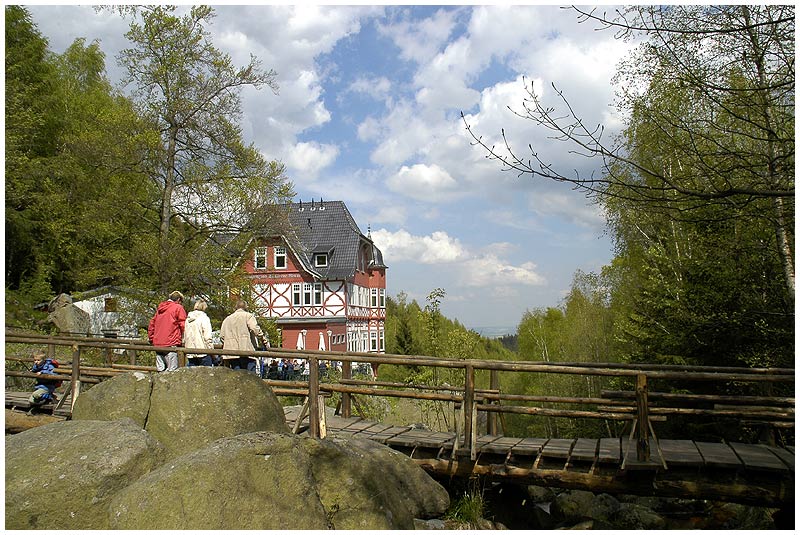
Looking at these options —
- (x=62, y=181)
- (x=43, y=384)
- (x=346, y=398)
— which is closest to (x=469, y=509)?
(x=346, y=398)

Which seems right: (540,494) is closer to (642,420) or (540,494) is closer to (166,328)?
(642,420)

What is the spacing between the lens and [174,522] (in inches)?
172

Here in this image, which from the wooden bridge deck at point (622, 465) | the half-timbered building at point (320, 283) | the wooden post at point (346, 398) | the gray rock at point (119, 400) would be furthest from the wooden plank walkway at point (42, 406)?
the half-timbered building at point (320, 283)

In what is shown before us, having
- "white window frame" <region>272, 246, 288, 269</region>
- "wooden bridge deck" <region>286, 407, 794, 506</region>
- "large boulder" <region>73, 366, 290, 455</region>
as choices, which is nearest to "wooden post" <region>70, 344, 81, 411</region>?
"large boulder" <region>73, 366, 290, 455</region>

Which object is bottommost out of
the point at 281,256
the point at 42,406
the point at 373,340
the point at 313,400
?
the point at 42,406

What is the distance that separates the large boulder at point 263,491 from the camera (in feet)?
14.5

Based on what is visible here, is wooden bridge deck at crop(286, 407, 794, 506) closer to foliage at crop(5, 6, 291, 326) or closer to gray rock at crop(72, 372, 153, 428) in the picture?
gray rock at crop(72, 372, 153, 428)

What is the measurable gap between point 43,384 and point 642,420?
8.53 m

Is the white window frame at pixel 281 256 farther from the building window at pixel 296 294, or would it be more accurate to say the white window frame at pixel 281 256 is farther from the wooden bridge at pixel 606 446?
the wooden bridge at pixel 606 446

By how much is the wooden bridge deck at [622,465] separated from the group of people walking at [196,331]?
10.8 ft

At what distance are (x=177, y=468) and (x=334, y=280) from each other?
34.1 meters

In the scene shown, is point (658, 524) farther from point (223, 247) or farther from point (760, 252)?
point (223, 247)

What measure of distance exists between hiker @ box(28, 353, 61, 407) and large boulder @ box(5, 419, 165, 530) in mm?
4376

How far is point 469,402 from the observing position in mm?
7301
